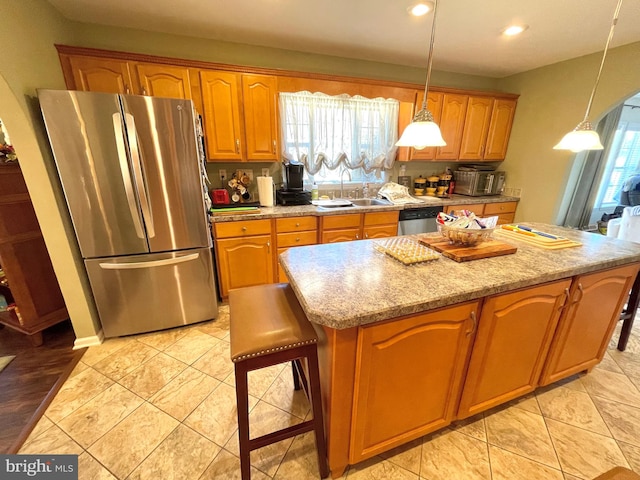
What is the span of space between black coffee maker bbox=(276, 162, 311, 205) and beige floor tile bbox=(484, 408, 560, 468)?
7.43 feet

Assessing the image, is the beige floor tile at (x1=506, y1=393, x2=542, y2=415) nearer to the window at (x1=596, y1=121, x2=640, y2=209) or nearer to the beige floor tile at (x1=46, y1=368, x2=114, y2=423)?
the beige floor tile at (x1=46, y1=368, x2=114, y2=423)

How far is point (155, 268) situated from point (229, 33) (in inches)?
82.9

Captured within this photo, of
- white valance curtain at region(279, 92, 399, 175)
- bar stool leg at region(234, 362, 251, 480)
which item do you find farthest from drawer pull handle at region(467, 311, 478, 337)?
white valance curtain at region(279, 92, 399, 175)

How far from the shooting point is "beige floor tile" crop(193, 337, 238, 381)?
1.82 meters

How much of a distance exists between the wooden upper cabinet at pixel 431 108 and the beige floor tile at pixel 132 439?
3.34 m

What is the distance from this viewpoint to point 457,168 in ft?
12.0

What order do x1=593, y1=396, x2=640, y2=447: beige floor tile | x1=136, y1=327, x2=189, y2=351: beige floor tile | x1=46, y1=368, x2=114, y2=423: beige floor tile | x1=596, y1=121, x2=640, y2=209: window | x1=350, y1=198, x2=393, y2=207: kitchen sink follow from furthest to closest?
x1=596, y1=121, x2=640, y2=209: window, x1=350, y1=198, x2=393, y2=207: kitchen sink, x1=136, y1=327, x2=189, y2=351: beige floor tile, x1=46, y1=368, x2=114, y2=423: beige floor tile, x1=593, y1=396, x2=640, y2=447: beige floor tile

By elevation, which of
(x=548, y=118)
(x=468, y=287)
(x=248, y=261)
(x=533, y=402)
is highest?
(x=548, y=118)

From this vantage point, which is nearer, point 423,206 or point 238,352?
point 238,352

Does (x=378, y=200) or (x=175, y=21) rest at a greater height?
(x=175, y=21)

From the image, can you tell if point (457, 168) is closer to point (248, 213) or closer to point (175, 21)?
point (248, 213)

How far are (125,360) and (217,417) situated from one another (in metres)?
0.94

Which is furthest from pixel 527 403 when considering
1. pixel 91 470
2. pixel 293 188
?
pixel 293 188

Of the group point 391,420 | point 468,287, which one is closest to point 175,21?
A: point 468,287
